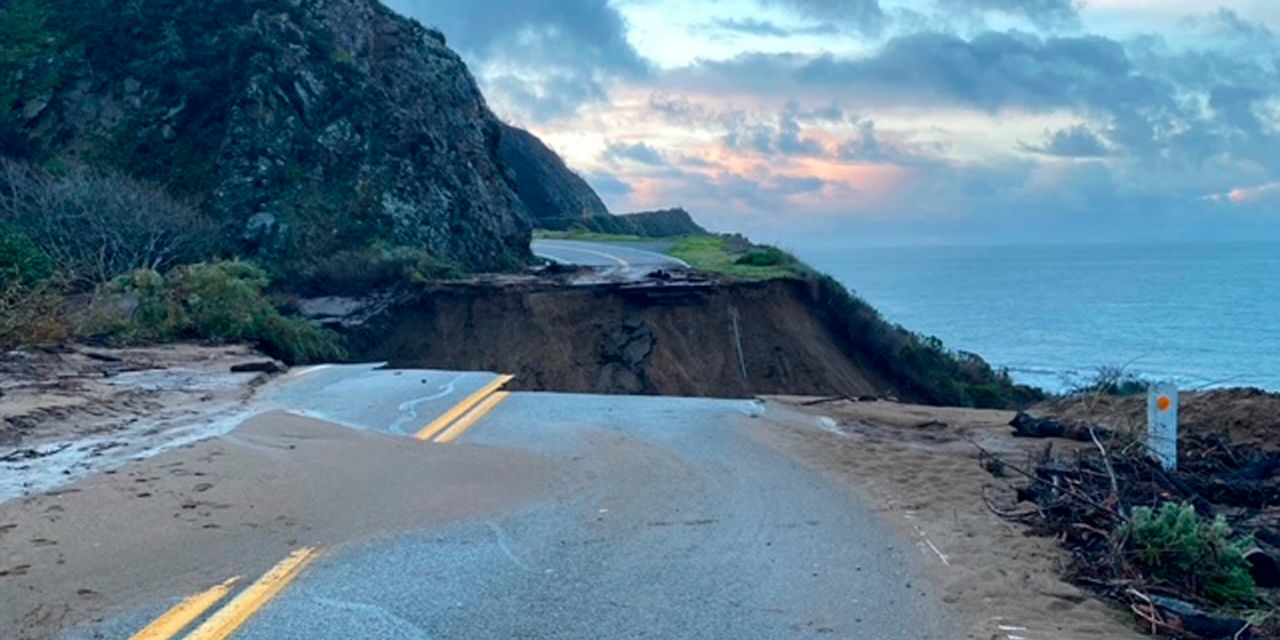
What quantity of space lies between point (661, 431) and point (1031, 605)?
598 centimetres

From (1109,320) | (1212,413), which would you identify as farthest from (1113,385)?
(1109,320)

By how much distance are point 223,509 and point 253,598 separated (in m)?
2.00

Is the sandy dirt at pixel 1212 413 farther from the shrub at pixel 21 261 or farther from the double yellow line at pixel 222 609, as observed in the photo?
the shrub at pixel 21 261

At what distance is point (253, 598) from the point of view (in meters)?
6.03

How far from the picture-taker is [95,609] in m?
5.76

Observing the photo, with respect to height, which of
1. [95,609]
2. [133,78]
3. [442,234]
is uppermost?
[133,78]

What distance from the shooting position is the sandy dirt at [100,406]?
29.5 feet

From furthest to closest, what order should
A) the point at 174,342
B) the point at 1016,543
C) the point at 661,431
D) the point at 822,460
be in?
the point at 174,342
the point at 661,431
the point at 822,460
the point at 1016,543

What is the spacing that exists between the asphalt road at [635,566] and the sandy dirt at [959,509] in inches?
9.1

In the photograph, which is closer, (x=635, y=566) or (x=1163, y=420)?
(x=635, y=566)

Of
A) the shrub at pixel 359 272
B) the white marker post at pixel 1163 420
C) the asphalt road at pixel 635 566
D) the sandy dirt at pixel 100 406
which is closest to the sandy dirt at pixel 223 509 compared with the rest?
the asphalt road at pixel 635 566

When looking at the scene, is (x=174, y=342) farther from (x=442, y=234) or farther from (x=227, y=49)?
(x=227, y=49)

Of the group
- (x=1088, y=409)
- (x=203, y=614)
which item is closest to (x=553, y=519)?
(x=203, y=614)

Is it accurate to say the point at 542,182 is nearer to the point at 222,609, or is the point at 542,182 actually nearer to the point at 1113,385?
the point at 1113,385
